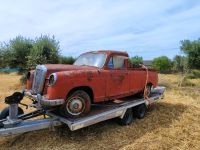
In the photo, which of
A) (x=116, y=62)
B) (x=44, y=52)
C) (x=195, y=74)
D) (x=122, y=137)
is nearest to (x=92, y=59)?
(x=116, y=62)

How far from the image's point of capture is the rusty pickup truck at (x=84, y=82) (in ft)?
18.4

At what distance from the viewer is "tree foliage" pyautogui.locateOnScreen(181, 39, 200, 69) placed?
83.6 ft

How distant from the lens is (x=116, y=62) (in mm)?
7363

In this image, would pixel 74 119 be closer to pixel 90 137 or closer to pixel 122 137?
pixel 90 137

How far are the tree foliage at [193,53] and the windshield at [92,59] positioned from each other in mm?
20277

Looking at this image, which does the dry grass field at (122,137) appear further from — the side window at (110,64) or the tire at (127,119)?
the side window at (110,64)

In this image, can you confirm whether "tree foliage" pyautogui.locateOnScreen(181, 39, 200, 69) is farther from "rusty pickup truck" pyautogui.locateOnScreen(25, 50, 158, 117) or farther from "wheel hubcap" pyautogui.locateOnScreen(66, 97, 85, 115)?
"wheel hubcap" pyautogui.locateOnScreen(66, 97, 85, 115)

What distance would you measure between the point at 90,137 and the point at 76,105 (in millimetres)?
974

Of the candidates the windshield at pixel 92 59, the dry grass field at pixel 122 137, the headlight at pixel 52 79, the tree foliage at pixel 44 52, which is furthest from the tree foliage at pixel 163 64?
the headlight at pixel 52 79

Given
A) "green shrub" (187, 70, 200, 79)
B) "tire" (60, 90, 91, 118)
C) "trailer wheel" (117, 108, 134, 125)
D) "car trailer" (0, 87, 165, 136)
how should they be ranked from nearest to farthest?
"car trailer" (0, 87, 165, 136)
"tire" (60, 90, 91, 118)
"trailer wheel" (117, 108, 134, 125)
"green shrub" (187, 70, 200, 79)

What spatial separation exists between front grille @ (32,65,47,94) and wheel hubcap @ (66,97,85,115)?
0.84 m

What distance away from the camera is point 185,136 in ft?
21.7

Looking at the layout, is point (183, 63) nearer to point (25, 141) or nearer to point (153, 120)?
point (153, 120)

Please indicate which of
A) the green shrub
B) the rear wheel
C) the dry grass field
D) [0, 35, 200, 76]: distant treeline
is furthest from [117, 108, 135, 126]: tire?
the green shrub
